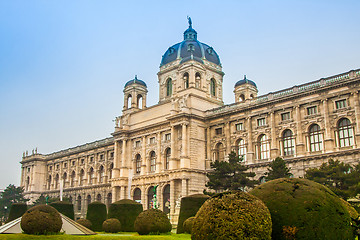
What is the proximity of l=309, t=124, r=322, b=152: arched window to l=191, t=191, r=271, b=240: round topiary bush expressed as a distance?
3088cm

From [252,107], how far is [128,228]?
2246 centimetres

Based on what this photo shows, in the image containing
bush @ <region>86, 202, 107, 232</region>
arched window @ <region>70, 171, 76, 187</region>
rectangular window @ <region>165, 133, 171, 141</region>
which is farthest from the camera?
arched window @ <region>70, 171, 76, 187</region>

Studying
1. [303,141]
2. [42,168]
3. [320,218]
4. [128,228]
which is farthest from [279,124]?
[42,168]

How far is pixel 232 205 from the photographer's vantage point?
1275cm

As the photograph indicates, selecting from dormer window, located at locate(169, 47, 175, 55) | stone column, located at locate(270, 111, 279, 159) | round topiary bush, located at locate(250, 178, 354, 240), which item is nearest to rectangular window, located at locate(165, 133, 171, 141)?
stone column, located at locate(270, 111, 279, 159)

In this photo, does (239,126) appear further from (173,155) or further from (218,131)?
Result: (173,155)

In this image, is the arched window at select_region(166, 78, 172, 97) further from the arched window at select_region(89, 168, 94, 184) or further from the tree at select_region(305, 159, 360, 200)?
the tree at select_region(305, 159, 360, 200)

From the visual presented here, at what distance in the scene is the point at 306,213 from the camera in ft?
42.0

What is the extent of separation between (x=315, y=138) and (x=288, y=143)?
337cm

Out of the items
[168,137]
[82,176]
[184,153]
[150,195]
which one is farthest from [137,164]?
[82,176]

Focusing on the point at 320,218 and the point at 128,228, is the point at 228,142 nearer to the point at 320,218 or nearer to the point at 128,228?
the point at 128,228

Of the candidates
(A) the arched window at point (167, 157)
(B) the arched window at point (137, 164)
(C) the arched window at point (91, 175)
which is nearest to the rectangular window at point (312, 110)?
(A) the arched window at point (167, 157)

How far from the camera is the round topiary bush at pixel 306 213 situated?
12.6 m

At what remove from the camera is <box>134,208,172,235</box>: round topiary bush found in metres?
26.7
